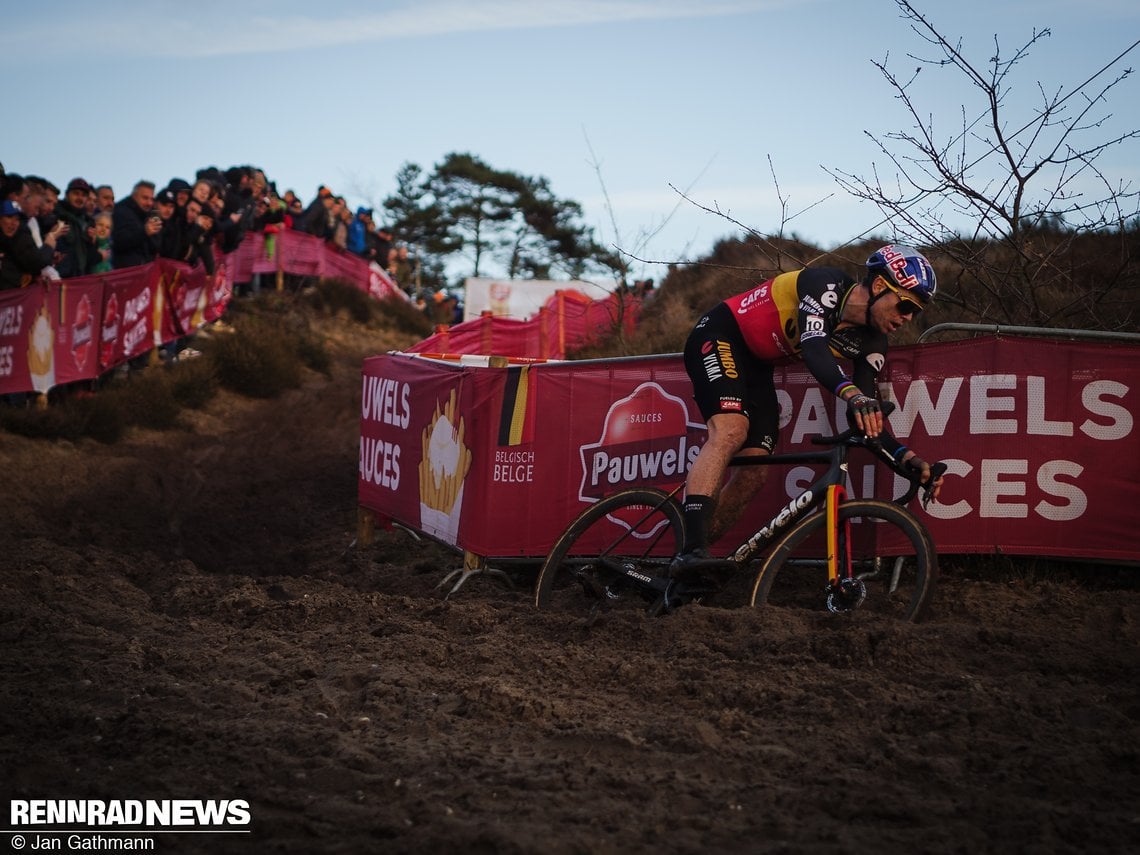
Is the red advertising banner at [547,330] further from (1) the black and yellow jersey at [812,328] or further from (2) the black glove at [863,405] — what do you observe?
(2) the black glove at [863,405]

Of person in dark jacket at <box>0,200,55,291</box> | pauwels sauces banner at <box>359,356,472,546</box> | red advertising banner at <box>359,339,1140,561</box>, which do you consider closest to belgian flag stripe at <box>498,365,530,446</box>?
red advertising banner at <box>359,339,1140,561</box>

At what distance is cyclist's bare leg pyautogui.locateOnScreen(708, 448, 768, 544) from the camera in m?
5.95

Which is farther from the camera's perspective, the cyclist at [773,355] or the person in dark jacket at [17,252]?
the person in dark jacket at [17,252]

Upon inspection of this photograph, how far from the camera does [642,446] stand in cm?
681

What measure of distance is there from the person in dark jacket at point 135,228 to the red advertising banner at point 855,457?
24.0 ft

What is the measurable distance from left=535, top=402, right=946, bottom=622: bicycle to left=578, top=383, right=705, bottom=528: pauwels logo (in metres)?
0.44

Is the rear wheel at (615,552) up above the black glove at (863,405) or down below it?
below

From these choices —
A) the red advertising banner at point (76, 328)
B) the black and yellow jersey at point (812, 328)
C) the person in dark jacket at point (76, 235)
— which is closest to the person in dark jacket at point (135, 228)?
the person in dark jacket at point (76, 235)

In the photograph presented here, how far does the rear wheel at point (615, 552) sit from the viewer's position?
19.7ft

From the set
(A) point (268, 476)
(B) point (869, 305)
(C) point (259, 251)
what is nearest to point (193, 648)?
(B) point (869, 305)

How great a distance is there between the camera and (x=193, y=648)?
5379 millimetres

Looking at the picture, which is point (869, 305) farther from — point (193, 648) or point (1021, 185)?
point (193, 648)

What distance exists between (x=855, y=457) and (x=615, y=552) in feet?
4.77

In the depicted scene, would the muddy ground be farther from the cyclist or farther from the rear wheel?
the cyclist
